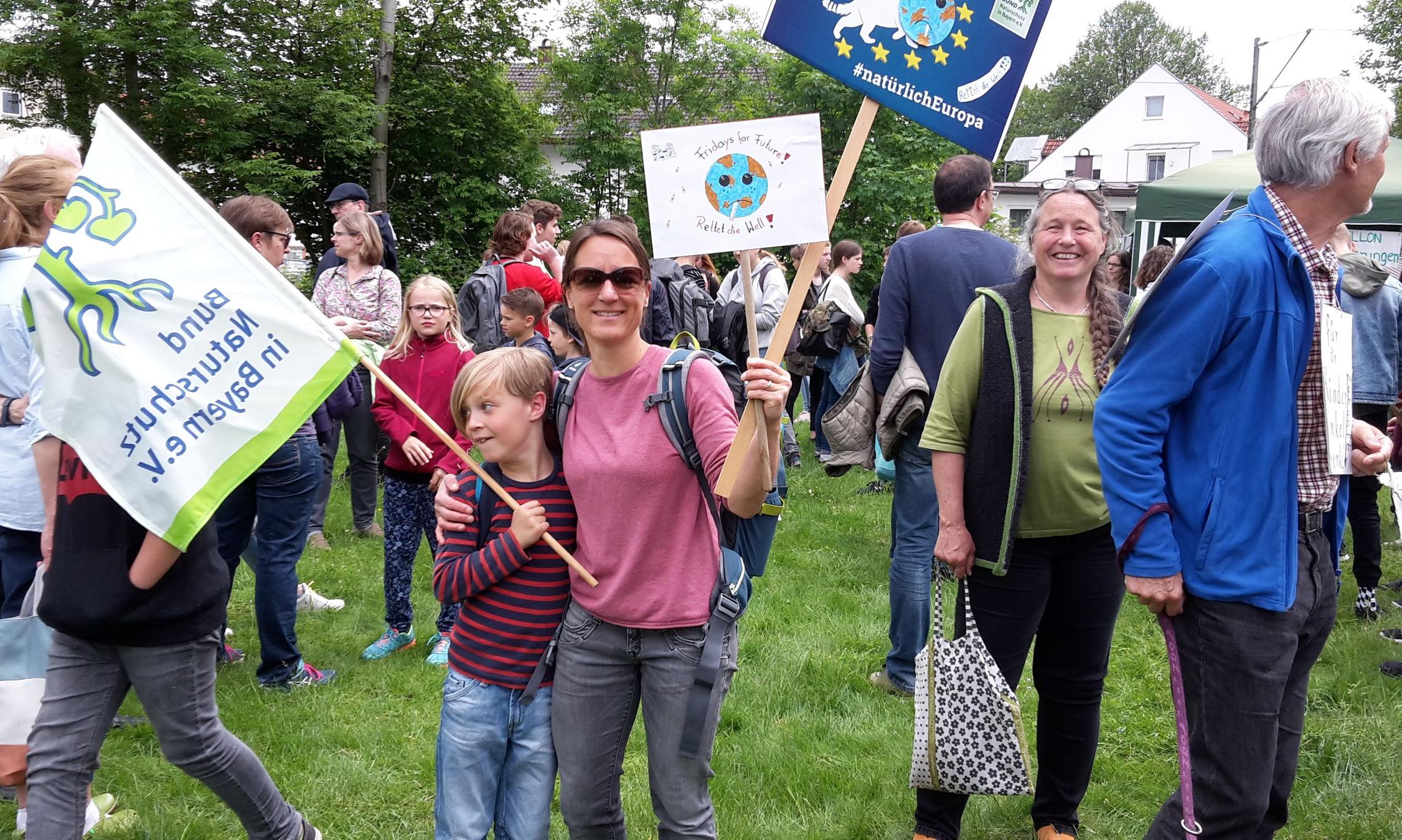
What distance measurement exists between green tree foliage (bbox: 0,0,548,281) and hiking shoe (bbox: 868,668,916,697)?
14.5m

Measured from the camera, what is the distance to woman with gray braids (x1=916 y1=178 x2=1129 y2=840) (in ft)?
9.98

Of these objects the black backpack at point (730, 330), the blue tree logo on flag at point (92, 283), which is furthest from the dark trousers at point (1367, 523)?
the blue tree logo on flag at point (92, 283)

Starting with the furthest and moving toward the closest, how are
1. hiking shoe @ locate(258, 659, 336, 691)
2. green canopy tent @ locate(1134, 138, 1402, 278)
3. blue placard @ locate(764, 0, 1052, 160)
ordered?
green canopy tent @ locate(1134, 138, 1402, 278) → hiking shoe @ locate(258, 659, 336, 691) → blue placard @ locate(764, 0, 1052, 160)

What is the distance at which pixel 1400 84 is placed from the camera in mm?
38250

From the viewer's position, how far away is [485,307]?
6.37 m

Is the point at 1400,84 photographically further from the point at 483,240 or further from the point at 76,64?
the point at 76,64

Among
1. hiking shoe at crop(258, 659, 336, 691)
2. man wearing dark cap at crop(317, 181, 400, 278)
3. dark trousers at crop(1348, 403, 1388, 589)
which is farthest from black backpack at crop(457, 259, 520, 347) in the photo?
dark trousers at crop(1348, 403, 1388, 589)

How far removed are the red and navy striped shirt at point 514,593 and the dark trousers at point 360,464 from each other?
13.5ft

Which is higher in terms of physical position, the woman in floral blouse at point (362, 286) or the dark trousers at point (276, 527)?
the woman in floral blouse at point (362, 286)

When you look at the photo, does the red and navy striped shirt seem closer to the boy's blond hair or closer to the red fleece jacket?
the boy's blond hair

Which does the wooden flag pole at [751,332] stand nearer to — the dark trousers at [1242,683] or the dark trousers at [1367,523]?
the dark trousers at [1242,683]

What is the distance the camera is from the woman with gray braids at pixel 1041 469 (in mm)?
3043

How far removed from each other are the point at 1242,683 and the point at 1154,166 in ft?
198

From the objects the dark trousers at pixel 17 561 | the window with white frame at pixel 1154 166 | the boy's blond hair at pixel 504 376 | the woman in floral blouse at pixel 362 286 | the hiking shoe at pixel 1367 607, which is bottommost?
the hiking shoe at pixel 1367 607
